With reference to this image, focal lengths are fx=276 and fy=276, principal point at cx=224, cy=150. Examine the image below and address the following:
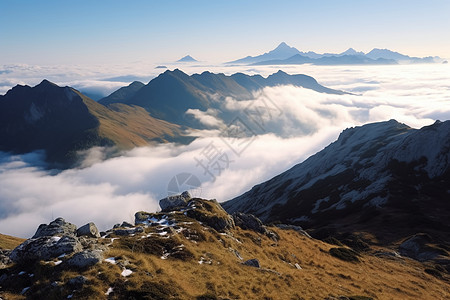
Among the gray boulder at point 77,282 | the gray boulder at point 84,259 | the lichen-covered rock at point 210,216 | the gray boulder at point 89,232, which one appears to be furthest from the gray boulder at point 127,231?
the gray boulder at point 77,282

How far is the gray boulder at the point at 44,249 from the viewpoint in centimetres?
2831

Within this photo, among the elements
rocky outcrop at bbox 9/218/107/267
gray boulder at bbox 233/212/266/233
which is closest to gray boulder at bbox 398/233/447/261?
gray boulder at bbox 233/212/266/233

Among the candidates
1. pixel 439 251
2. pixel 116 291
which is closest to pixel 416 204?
pixel 439 251

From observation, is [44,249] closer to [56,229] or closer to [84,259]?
[84,259]

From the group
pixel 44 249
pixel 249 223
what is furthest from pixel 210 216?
pixel 44 249

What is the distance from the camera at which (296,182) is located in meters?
192

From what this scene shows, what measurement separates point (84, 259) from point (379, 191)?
124 metres

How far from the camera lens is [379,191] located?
120 m

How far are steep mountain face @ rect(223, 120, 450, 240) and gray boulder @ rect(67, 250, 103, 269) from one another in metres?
80.7

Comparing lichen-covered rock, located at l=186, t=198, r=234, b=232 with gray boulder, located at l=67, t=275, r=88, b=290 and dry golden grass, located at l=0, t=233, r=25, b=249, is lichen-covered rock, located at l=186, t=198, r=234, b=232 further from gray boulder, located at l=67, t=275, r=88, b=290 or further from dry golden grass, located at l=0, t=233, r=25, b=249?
dry golden grass, located at l=0, t=233, r=25, b=249

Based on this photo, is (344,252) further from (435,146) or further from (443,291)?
(435,146)

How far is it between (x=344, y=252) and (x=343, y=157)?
5676 inches

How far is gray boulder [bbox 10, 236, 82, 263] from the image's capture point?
28.3 metres

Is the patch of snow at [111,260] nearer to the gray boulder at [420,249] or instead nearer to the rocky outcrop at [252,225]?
the rocky outcrop at [252,225]
